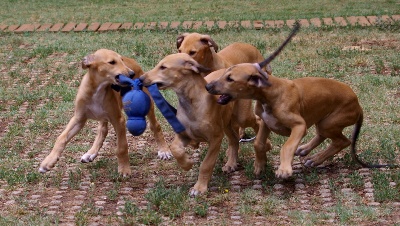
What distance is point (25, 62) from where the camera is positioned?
39.5 ft

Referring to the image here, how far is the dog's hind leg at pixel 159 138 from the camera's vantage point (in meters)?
7.79

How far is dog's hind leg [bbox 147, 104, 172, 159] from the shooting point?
7.79 m

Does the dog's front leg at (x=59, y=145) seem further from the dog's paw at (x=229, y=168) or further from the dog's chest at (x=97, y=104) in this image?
the dog's paw at (x=229, y=168)

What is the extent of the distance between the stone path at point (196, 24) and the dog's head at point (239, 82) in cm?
762

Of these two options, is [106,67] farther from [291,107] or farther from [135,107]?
[291,107]

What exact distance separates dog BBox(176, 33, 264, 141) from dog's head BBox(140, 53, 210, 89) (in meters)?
0.87

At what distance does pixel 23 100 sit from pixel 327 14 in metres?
7.32

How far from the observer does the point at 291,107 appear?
21.6 feet

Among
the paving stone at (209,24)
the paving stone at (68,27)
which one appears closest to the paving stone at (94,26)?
the paving stone at (68,27)

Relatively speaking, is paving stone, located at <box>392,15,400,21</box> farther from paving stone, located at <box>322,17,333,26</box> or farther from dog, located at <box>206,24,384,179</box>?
dog, located at <box>206,24,384,179</box>

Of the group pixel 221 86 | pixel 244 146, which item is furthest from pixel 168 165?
pixel 221 86

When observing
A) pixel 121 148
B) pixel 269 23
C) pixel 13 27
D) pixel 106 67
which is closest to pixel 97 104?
pixel 106 67

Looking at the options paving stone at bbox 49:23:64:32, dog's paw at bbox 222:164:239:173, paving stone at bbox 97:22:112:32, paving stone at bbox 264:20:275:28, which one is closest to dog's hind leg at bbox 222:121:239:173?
dog's paw at bbox 222:164:239:173

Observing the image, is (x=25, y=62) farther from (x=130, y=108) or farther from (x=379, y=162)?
(x=379, y=162)
